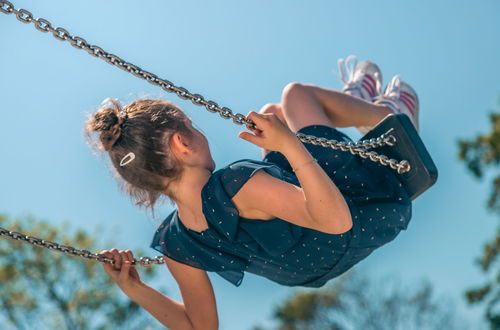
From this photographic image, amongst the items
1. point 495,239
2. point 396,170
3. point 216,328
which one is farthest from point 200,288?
point 495,239

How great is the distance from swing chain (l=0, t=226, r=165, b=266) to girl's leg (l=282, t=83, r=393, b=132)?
0.69m

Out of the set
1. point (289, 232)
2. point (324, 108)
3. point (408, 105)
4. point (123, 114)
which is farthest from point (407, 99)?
point (123, 114)

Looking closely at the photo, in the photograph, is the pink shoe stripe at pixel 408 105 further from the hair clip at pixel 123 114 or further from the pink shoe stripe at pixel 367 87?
the hair clip at pixel 123 114

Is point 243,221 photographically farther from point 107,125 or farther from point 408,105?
point 408,105

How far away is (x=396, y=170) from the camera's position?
9.14 ft

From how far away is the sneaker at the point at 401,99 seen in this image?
3291 mm

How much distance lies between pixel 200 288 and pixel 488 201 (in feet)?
30.4

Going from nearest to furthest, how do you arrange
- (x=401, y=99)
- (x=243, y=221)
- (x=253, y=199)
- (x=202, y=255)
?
(x=253, y=199) → (x=243, y=221) → (x=202, y=255) → (x=401, y=99)

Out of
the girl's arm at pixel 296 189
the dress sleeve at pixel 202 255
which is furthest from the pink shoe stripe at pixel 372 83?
the girl's arm at pixel 296 189

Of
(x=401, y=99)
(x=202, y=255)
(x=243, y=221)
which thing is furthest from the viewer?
(x=401, y=99)

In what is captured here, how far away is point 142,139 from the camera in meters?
2.35

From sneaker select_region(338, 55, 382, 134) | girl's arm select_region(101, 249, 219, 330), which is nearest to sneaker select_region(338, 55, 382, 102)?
sneaker select_region(338, 55, 382, 134)

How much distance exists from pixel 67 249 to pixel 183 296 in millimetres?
470

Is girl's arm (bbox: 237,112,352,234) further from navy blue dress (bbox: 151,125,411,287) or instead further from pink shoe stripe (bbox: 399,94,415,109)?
pink shoe stripe (bbox: 399,94,415,109)
